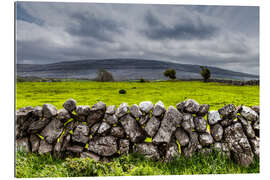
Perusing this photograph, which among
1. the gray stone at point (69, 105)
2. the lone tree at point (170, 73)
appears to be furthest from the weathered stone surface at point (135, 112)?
the lone tree at point (170, 73)

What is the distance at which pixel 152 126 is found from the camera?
3936 mm

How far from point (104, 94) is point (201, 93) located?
2549 mm

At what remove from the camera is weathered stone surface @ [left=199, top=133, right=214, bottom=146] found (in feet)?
13.1

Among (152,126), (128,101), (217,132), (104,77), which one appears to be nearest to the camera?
(152,126)

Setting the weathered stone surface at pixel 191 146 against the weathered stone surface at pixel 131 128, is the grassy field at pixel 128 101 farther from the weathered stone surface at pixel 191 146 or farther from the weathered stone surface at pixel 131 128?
the weathered stone surface at pixel 131 128

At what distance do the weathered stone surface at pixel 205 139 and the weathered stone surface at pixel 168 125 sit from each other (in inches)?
24.4

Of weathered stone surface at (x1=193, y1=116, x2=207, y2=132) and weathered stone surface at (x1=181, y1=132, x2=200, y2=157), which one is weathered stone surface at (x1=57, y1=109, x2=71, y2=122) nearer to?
weathered stone surface at (x1=181, y1=132, x2=200, y2=157)

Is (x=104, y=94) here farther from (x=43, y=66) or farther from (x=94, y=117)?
(x=43, y=66)

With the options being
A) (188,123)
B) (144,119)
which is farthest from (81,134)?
(188,123)

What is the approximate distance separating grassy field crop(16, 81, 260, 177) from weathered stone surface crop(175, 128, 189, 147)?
348 millimetres

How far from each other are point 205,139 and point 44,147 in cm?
355

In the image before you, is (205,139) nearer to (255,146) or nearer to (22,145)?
(255,146)

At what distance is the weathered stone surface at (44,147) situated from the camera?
3.97m
